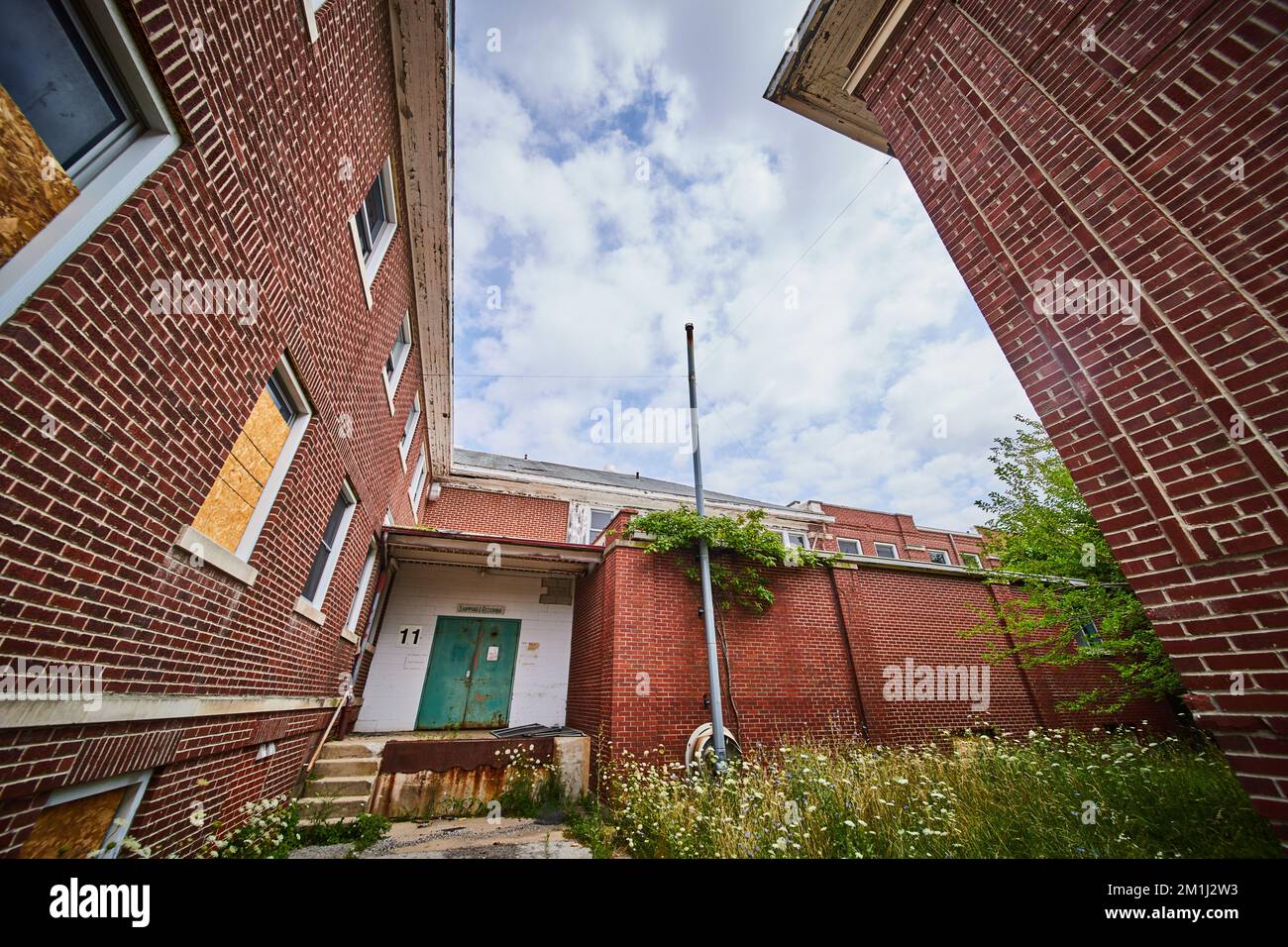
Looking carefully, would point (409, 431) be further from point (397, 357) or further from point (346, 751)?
point (346, 751)

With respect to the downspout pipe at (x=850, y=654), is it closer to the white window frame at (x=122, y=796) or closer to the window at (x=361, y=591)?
the window at (x=361, y=591)

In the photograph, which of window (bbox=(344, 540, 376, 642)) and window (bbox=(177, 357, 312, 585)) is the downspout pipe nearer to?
window (bbox=(344, 540, 376, 642))

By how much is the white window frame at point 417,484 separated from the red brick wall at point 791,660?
5.10 meters

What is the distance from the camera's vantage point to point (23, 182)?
2180 mm

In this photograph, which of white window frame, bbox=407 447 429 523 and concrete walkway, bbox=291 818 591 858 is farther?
white window frame, bbox=407 447 429 523

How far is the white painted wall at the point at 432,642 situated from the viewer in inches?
388

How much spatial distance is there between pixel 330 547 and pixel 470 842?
4477mm

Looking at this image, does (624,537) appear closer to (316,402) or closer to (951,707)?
→ (316,402)

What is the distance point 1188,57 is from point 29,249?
6.87 meters

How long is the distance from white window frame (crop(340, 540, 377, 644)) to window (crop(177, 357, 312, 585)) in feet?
13.4

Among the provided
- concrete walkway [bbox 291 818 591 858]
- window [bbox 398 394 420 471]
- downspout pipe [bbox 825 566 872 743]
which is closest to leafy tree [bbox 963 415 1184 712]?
downspout pipe [bbox 825 566 872 743]

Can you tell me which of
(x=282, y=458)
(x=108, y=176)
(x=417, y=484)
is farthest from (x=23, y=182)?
(x=417, y=484)

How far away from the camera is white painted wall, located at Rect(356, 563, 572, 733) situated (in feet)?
32.3
